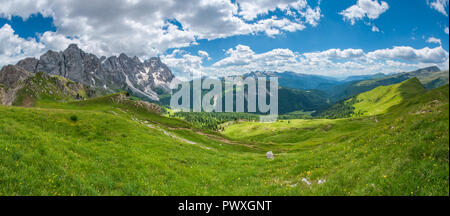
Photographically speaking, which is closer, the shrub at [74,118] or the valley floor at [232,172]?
the valley floor at [232,172]

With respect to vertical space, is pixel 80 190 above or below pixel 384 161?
below

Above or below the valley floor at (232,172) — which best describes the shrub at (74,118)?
above

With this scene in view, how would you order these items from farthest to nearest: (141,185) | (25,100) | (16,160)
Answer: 1. (25,100)
2. (141,185)
3. (16,160)

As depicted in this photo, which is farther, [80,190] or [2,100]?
[2,100]

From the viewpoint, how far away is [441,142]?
1025cm

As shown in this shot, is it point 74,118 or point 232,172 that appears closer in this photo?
point 232,172

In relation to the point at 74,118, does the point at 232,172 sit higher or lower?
lower

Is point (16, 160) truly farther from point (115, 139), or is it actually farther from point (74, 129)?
point (74, 129)

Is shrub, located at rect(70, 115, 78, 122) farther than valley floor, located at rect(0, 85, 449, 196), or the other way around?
shrub, located at rect(70, 115, 78, 122)

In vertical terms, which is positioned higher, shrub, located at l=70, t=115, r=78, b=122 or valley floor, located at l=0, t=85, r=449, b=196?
shrub, located at l=70, t=115, r=78, b=122
